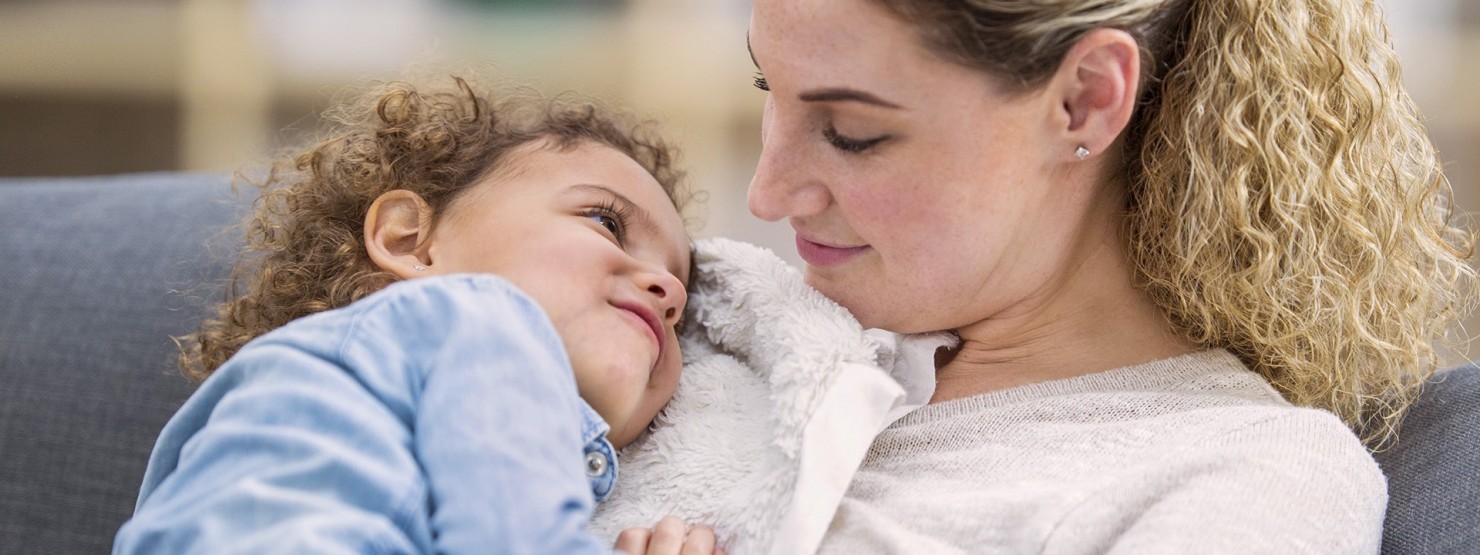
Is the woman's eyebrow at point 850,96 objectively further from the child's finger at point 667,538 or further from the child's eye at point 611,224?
the child's finger at point 667,538

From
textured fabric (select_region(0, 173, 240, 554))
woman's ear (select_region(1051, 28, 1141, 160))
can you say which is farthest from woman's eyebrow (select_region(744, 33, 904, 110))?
textured fabric (select_region(0, 173, 240, 554))

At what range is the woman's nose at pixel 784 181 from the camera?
1318 millimetres

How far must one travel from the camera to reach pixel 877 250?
1.36 metres

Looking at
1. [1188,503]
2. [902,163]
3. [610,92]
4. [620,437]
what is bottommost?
[610,92]

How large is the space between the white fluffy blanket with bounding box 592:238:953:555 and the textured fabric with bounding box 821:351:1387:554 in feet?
0.20

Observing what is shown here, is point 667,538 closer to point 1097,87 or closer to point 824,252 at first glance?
point 824,252

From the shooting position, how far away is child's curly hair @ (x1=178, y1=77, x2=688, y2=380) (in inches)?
57.0

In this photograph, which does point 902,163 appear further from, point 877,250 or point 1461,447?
point 1461,447

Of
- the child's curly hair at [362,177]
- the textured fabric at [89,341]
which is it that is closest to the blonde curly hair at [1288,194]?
the child's curly hair at [362,177]

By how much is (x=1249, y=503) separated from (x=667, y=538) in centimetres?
53

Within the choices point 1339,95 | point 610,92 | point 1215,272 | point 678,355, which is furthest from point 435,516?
point 610,92

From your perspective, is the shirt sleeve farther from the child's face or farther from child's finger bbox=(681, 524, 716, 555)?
the child's face

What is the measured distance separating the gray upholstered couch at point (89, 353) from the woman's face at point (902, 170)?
571 millimetres

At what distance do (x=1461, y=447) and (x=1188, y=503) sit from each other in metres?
0.46
